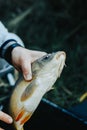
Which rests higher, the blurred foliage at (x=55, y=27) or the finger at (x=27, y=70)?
the finger at (x=27, y=70)

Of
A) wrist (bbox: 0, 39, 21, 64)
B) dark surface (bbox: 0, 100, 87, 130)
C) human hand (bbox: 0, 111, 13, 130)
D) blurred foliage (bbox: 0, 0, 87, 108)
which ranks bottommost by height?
blurred foliage (bbox: 0, 0, 87, 108)

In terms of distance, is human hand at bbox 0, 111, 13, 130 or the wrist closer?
human hand at bbox 0, 111, 13, 130

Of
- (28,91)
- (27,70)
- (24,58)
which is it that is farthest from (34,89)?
(24,58)

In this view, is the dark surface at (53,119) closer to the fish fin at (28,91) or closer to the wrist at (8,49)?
the wrist at (8,49)

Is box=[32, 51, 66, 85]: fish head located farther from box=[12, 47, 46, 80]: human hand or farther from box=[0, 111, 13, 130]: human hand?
box=[0, 111, 13, 130]: human hand

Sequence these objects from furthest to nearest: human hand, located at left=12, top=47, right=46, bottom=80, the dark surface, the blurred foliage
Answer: the blurred foliage, the dark surface, human hand, located at left=12, top=47, right=46, bottom=80

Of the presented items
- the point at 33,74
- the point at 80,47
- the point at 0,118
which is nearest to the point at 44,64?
the point at 33,74

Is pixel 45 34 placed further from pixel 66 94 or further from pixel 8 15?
pixel 66 94

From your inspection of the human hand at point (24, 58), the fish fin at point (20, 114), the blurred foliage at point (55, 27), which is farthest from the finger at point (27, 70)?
the blurred foliage at point (55, 27)

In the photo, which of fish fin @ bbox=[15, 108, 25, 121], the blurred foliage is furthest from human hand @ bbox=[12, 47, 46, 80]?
the blurred foliage
